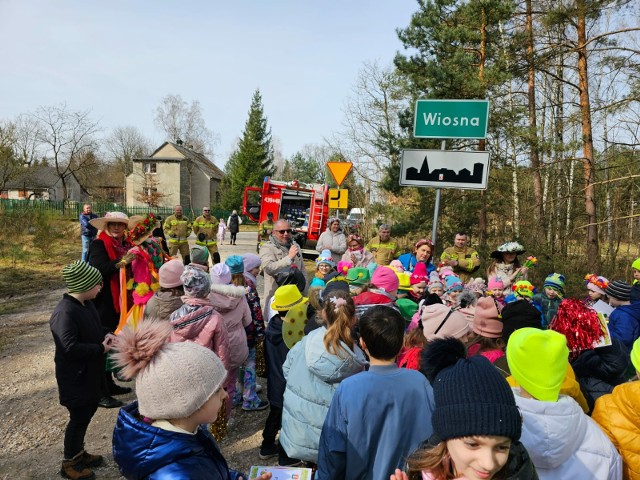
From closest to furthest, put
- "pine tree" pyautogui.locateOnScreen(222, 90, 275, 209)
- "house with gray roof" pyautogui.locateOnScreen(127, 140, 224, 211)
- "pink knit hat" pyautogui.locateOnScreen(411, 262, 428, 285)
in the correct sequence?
"pink knit hat" pyautogui.locateOnScreen(411, 262, 428, 285) → "pine tree" pyautogui.locateOnScreen(222, 90, 275, 209) → "house with gray roof" pyautogui.locateOnScreen(127, 140, 224, 211)

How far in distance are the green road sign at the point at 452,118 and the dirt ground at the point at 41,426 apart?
13.4 feet

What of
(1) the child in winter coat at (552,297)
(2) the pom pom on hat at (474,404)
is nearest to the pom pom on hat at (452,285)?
(1) the child in winter coat at (552,297)

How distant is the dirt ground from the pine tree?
1665 inches

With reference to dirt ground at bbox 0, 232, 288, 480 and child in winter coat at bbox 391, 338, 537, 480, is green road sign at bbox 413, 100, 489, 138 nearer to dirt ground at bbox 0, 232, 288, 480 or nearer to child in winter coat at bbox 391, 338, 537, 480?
dirt ground at bbox 0, 232, 288, 480

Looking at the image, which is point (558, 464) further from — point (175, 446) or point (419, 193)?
point (419, 193)

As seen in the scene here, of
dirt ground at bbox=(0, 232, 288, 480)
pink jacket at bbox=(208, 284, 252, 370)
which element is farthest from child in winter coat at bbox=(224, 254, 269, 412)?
pink jacket at bbox=(208, 284, 252, 370)

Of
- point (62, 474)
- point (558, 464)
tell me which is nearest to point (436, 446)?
point (558, 464)

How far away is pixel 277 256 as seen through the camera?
5.93m

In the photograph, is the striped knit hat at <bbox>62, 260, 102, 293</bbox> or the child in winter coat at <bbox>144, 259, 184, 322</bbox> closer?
the striped knit hat at <bbox>62, 260, 102, 293</bbox>

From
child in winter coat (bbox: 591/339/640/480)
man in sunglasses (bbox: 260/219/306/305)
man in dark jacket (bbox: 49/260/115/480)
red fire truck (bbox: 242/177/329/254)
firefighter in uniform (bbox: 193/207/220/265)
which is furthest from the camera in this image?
red fire truck (bbox: 242/177/329/254)

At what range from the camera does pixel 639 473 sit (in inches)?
75.0

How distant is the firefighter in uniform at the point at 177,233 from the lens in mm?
10492

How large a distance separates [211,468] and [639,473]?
6.30ft

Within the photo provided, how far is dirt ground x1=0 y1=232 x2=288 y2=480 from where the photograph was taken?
3488 millimetres
